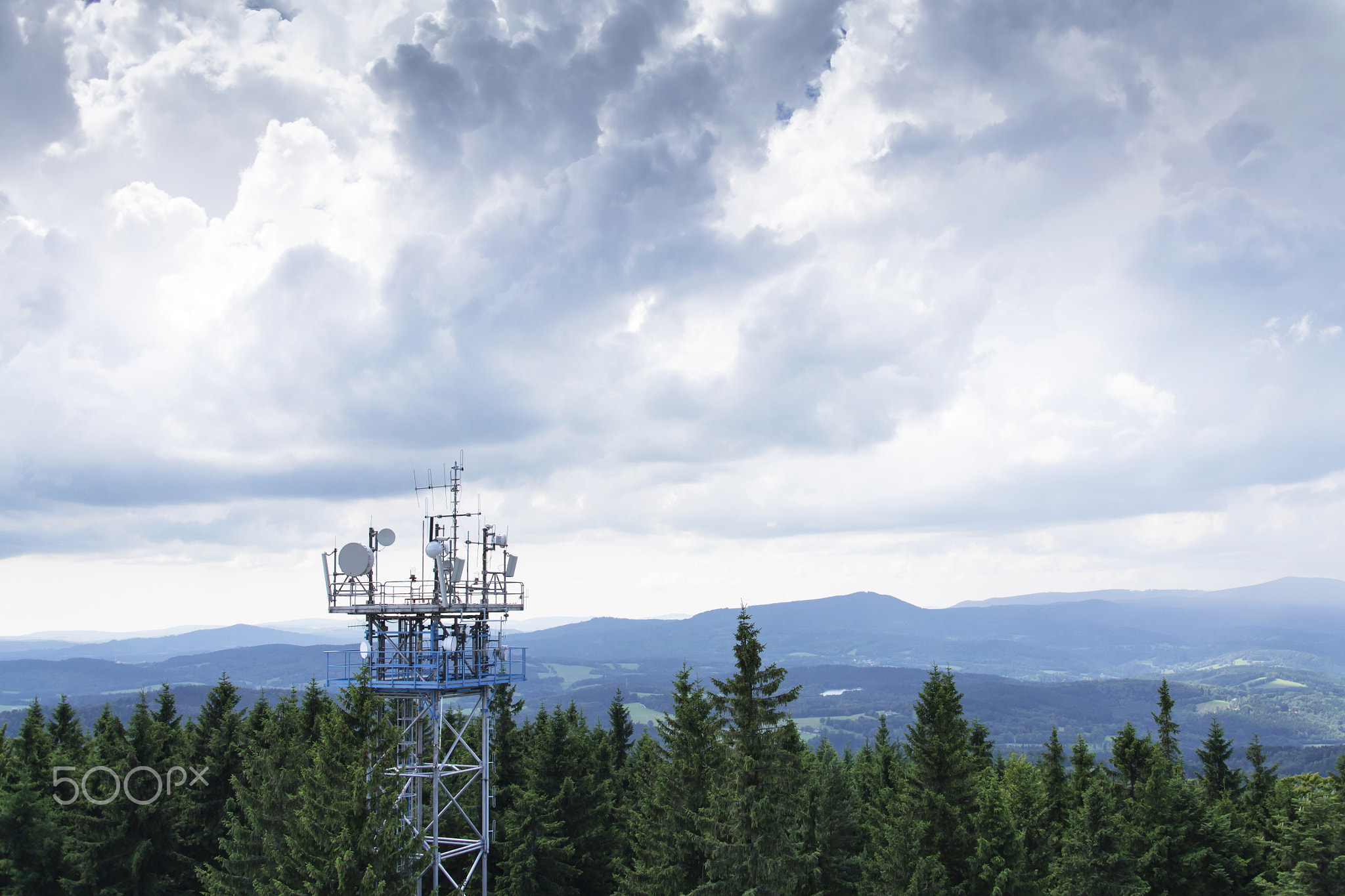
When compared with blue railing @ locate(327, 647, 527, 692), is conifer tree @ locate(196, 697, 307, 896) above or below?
below

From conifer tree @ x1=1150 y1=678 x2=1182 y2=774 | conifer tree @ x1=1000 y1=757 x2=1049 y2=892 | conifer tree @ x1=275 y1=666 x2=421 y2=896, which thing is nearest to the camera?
conifer tree @ x1=275 y1=666 x2=421 y2=896

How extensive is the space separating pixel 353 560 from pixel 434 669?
19.1ft

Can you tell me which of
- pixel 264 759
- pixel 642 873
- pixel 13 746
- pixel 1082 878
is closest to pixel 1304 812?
pixel 1082 878

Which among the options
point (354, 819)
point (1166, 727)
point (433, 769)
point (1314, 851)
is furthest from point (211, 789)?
point (1166, 727)

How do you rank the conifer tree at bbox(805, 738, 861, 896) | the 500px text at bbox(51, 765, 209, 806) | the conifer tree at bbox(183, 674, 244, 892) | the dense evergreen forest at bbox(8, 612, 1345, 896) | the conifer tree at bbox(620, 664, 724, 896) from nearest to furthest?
the dense evergreen forest at bbox(8, 612, 1345, 896) < the conifer tree at bbox(620, 664, 724, 896) < the conifer tree at bbox(805, 738, 861, 896) < the 500px text at bbox(51, 765, 209, 806) < the conifer tree at bbox(183, 674, 244, 892)

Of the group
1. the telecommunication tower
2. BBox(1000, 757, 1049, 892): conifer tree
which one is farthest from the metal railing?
BBox(1000, 757, 1049, 892): conifer tree

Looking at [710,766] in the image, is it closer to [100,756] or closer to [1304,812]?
[1304,812]

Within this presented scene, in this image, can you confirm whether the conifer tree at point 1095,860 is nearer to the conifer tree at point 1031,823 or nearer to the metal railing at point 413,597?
the conifer tree at point 1031,823

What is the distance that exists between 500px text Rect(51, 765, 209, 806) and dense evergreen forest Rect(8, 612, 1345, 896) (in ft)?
0.37

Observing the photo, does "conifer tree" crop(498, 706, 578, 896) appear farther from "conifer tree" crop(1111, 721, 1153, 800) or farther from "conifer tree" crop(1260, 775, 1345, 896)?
"conifer tree" crop(1260, 775, 1345, 896)

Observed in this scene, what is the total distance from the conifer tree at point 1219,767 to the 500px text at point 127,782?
203 ft

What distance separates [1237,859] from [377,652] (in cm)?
4165

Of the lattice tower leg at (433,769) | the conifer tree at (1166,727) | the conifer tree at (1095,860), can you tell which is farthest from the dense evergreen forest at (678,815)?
the conifer tree at (1166,727)

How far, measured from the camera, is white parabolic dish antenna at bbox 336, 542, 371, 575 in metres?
36.9
